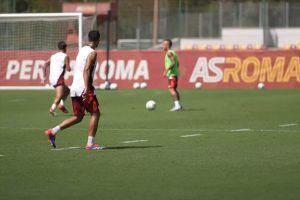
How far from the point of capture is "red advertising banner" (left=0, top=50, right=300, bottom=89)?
38531 millimetres

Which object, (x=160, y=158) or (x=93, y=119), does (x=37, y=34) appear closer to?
(x=93, y=119)

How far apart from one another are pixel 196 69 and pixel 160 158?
2703 cm

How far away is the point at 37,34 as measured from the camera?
34.1 metres

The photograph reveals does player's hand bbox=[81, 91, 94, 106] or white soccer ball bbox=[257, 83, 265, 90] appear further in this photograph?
white soccer ball bbox=[257, 83, 265, 90]

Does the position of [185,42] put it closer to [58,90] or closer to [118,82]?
[118,82]

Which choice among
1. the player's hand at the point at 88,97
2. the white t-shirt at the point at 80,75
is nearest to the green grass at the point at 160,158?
the player's hand at the point at 88,97

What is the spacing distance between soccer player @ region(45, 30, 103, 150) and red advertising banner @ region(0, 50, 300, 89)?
22212 millimetres

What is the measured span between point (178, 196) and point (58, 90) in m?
14.7

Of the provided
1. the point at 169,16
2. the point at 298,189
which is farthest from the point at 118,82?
the point at 298,189

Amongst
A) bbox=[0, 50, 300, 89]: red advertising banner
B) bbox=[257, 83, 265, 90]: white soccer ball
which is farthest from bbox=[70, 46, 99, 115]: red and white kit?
bbox=[257, 83, 265, 90]: white soccer ball

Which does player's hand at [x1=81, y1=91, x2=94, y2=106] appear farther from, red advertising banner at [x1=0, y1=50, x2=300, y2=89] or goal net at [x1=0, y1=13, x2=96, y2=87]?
red advertising banner at [x1=0, y1=50, x2=300, y2=89]

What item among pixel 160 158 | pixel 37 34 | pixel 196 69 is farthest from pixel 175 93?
pixel 196 69

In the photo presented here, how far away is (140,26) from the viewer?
55.8 meters

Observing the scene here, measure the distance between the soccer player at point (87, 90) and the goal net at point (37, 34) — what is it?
16769 mm
